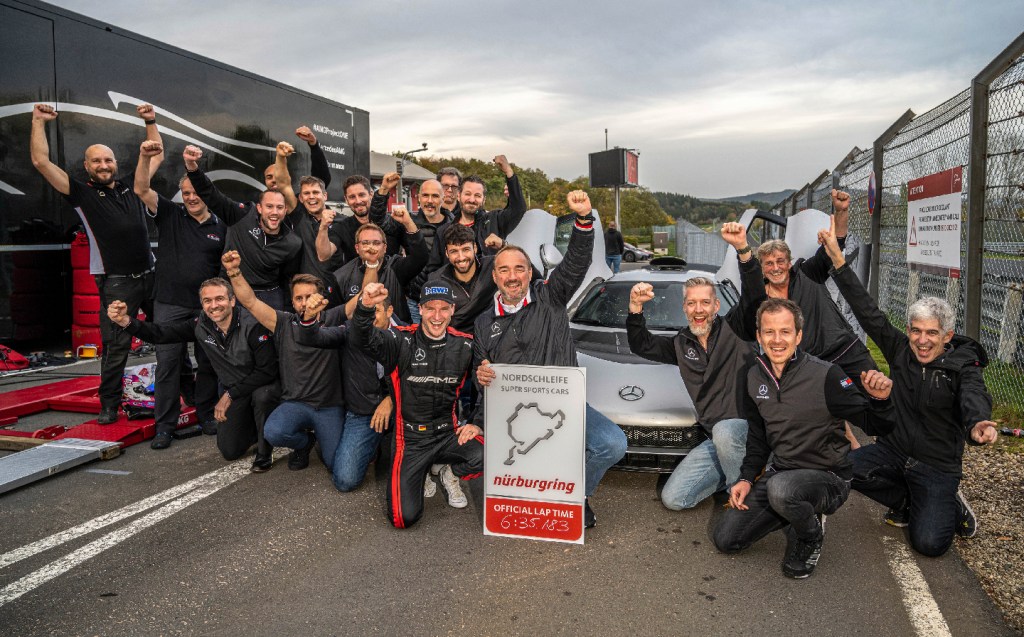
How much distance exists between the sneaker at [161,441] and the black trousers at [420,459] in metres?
2.31

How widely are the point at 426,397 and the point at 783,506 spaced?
78.7 inches

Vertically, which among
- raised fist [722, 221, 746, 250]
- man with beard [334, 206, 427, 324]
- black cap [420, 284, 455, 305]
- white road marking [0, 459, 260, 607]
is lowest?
white road marking [0, 459, 260, 607]

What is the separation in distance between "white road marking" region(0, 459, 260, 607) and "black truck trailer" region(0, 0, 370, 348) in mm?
3582

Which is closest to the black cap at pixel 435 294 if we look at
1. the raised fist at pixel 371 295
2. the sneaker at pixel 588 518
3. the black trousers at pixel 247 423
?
the raised fist at pixel 371 295

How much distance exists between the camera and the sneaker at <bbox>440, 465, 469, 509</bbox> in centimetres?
413

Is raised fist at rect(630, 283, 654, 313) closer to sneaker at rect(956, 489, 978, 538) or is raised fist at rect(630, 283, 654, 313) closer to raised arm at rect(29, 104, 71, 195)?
sneaker at rect(956, 489, 978, 538)

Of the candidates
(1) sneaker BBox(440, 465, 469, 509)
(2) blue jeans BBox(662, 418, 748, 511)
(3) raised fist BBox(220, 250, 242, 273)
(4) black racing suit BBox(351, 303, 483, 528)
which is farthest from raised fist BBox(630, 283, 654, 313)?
(3) raised fist BBox(220, 250, 242, 273)

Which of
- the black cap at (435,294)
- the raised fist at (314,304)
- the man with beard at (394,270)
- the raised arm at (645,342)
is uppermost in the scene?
the man with beard at (394,270)

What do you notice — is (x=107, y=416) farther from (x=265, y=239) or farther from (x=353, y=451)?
(x=353, y=451)

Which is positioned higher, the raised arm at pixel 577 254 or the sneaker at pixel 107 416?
the raised arm at pixel 577 254

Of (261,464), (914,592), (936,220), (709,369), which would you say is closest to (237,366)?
(261,464)

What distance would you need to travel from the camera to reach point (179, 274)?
18.1 feet

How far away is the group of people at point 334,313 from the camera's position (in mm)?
3996

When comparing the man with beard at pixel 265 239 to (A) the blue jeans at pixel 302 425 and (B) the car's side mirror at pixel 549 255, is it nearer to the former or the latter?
(A) the blue jeans at pixel 302 425
